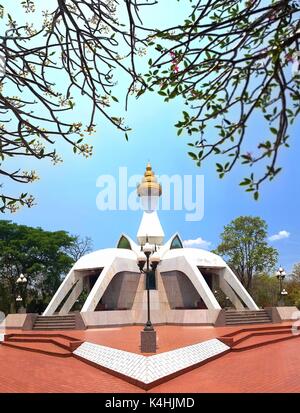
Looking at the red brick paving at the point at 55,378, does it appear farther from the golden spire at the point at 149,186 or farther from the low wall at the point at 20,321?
the golden spire at the point at 149,186

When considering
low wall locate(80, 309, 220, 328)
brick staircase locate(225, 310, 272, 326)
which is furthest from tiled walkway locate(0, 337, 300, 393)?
brick staircase locate(225, 310, 272, 326)

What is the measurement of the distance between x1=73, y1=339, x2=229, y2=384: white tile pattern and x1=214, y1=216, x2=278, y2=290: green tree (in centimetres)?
2103

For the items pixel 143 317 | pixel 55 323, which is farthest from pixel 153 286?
pixel 55 323

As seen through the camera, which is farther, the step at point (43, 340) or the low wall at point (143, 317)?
the low wall at point (143, 317)

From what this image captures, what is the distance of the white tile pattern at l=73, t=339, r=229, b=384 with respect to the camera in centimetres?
846

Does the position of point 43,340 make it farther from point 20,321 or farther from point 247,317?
point 247,317

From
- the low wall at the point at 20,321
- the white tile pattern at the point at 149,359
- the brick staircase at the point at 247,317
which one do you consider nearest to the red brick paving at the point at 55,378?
the white tile pattern at the point at 149,359

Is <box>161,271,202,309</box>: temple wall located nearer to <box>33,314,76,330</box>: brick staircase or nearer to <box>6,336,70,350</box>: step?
<box>33,314,76,330</box>: brick staircase

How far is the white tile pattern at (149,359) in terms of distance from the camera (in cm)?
846

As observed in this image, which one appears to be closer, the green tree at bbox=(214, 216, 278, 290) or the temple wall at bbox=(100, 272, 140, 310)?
the temple wall at bbox=(100, 272, 140, 310)

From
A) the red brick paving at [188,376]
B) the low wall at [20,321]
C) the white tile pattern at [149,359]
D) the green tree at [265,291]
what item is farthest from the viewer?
the green tree at [265,291]

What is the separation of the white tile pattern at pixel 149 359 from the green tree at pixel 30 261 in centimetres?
2271

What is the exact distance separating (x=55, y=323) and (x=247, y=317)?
8680mm
